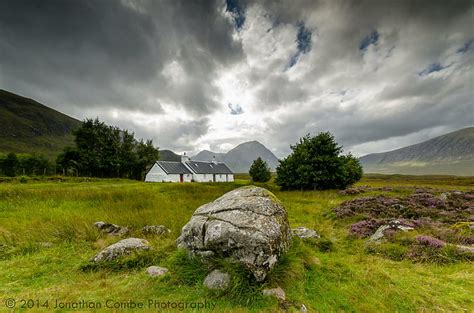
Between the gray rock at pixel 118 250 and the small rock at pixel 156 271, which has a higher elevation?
the gray rock at pixel 118 250

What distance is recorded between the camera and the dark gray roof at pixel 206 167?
65.7 meters

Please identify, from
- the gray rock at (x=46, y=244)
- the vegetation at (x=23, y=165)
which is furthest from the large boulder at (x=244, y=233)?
the vegetation at (x=23, y=165)

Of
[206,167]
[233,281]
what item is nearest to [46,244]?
[233,281]

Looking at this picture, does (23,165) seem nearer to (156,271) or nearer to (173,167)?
(173,167)

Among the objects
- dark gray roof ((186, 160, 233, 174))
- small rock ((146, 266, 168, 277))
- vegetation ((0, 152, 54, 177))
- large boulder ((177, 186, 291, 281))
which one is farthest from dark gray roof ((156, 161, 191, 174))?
large boulder ((177, 186, 291, 281))

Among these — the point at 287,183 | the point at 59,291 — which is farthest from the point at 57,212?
the point at 287,183

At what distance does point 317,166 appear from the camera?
28.9 meters

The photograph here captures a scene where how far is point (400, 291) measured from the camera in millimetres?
4480

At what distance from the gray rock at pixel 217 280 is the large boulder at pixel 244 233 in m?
0.38

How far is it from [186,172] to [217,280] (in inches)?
2256

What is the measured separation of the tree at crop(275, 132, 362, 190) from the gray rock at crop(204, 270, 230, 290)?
25.7 m

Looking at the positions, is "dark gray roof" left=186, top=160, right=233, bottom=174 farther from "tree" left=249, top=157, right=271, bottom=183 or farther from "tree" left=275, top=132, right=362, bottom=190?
"tree" left=275, top=132, right=362, bottom=190

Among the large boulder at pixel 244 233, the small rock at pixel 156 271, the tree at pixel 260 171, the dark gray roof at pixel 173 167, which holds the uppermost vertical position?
the dark gray roof at pixel 173 167

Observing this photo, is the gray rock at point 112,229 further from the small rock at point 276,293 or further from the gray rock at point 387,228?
the gray rock at point 387,228
